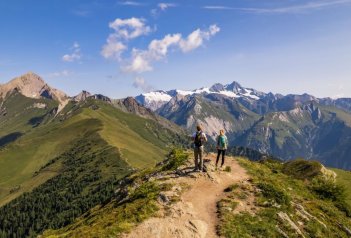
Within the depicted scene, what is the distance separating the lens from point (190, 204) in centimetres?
3656

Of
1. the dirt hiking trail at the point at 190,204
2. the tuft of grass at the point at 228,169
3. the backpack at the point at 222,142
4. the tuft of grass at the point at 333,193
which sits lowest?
the tuft of grass at the point at 333,193

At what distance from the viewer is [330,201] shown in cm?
4922

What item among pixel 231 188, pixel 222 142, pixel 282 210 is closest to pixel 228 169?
pixel 222 142

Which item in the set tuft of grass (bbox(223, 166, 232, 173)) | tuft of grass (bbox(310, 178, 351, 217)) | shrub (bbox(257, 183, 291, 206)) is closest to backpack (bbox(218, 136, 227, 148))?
tuft of grass (bbox(223, 166, 232, 173))

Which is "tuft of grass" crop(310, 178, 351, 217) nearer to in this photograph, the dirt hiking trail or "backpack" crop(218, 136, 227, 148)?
the dirt hiking trail

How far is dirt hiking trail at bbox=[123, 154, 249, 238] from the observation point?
31.7 m

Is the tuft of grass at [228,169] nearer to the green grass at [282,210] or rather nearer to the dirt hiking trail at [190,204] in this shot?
the dirt hiking trail at [190,204]

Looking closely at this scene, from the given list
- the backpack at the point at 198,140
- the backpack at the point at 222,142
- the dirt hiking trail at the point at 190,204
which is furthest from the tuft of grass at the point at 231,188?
the backpack at the point at 222,142

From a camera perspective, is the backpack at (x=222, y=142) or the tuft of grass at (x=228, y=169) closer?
the tuft of grass at (x=228, y=169)

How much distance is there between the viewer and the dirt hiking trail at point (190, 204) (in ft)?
104

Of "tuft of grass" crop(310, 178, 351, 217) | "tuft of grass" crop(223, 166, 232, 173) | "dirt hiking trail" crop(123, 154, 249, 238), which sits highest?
"tuft of grass" crop(223, 166, 232, 173)

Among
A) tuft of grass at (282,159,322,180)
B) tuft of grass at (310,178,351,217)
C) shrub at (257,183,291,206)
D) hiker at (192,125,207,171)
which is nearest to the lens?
shrub at (257,183,291,206)

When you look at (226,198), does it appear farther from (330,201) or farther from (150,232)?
(330,201)

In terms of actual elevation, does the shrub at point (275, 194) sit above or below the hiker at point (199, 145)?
below
